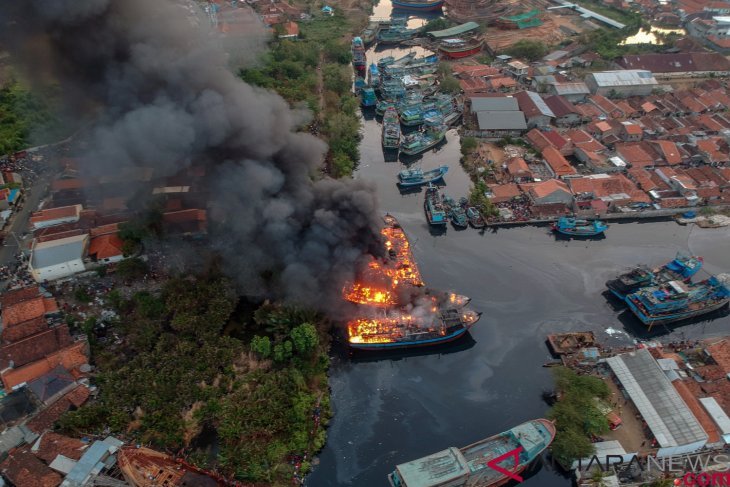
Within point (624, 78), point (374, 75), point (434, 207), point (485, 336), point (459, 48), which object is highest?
point (459, 48)

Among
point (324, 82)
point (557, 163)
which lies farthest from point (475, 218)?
point (324, 82)

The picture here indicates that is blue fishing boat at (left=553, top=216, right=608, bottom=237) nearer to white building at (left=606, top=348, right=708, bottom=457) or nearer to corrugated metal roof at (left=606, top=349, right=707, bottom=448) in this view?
white building at (left=606, top=348, right=708, bottom=457)

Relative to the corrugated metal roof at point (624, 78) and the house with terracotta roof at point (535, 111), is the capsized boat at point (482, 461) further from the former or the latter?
the corrugated metal roof at point (624, 78)

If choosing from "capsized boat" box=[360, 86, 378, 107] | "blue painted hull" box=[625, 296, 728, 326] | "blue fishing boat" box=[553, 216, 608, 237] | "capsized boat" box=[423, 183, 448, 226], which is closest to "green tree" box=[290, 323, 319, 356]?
"capsized boat" box=[423, 183, 448, 226]

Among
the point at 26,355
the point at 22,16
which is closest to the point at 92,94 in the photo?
the point at 22,16

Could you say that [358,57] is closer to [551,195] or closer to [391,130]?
[391,130]

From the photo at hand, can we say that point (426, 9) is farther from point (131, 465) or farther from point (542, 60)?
point (131, 465)

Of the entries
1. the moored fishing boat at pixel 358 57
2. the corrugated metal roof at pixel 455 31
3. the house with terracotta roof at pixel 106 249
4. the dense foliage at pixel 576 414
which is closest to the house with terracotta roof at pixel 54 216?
the house with terracotta roof at pixel 106 249
